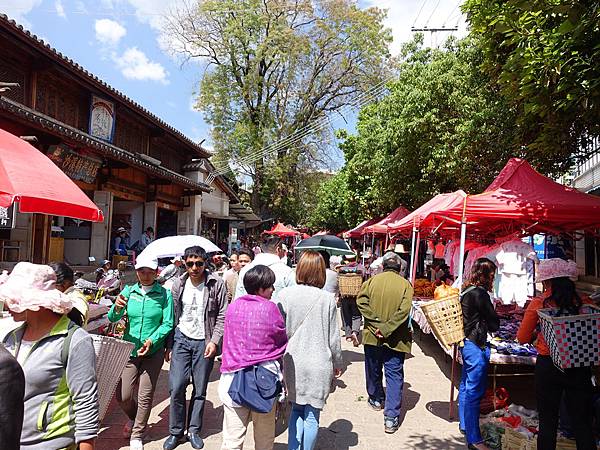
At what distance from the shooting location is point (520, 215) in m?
6.13

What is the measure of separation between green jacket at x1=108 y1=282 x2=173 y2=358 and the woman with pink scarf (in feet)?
3.48

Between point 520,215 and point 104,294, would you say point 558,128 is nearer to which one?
point 520,215

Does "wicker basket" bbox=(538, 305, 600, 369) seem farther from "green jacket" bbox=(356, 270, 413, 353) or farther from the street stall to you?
the street stall

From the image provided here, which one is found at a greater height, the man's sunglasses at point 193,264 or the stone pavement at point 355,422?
the man's sunglasses at point 193,264

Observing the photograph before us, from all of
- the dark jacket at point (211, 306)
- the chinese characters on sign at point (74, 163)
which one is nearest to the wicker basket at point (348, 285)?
the dark jacket at point (211, 306)

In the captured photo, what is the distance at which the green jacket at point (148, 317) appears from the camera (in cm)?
404

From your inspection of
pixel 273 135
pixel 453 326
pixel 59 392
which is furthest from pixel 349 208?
pixel 59 392

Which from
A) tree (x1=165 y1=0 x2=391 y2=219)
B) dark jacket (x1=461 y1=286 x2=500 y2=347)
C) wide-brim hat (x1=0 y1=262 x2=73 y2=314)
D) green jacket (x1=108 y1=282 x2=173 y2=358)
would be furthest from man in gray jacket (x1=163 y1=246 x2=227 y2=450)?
tree (x1=165 y1=0 x2=391 y2=219)

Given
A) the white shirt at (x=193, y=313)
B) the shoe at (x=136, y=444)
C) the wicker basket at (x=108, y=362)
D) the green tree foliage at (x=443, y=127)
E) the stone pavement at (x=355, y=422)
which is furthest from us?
the green tree foliage at (x=443, y=127)

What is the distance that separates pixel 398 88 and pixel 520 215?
7.67 meters

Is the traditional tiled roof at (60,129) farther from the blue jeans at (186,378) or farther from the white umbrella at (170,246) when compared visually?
the blue jeans at (186,378)

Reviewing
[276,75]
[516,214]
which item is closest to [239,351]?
[516,214]

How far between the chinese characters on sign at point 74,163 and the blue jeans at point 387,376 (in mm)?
6440

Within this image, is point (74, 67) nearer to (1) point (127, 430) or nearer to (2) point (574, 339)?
(1) point (127, 430)
